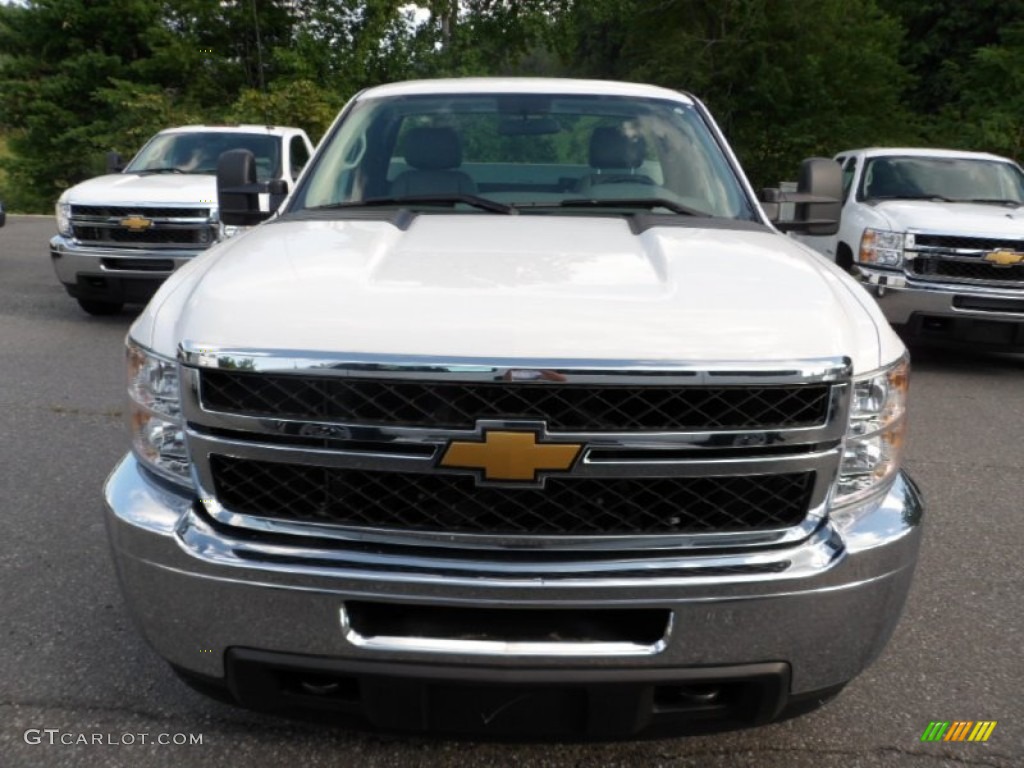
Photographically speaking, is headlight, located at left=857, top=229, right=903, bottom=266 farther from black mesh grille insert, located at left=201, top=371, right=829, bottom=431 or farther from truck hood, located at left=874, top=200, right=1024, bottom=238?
black mesh grille insert, located at left=201, top=371, right=829, bottom=431

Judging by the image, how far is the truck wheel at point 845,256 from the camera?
8.40 meters

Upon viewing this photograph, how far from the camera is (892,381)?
94.5 inches

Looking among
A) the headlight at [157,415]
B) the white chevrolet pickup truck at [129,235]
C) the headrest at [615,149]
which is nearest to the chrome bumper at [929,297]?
the headrest at [615,149]

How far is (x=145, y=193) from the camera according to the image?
28.9 feet

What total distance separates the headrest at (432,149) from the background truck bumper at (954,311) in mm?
5088

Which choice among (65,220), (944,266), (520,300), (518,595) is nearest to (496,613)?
(518,595)

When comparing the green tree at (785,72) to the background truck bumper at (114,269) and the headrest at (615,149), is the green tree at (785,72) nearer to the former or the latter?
the background truck bumper at (114,269)

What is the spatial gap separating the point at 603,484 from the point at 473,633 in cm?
45

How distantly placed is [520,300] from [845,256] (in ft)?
22.8

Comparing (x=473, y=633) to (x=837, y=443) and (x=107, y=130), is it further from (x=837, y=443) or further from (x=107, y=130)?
(x=107, y=130)

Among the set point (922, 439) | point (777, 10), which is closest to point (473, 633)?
point (922, 439)

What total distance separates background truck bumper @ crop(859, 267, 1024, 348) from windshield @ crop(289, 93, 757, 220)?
438 cm

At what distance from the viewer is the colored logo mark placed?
284 cm

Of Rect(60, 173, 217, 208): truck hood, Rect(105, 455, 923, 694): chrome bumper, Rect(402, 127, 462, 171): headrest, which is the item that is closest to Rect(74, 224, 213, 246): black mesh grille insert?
Rect(60, 173, 217, 208): truck hood
